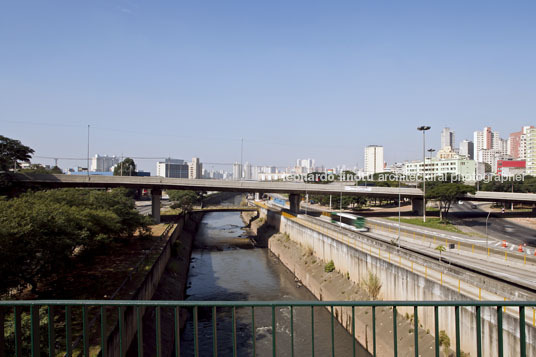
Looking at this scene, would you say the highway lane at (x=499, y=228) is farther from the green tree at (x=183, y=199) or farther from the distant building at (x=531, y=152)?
the distant building at (x=531, y=152)

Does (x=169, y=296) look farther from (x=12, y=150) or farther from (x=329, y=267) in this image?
(x=12, y=150)

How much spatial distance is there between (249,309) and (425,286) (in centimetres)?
1668

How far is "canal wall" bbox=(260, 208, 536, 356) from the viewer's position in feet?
46.6

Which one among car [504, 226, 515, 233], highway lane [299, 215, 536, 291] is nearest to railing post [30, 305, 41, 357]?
highway lane [299, 215, 536, 291]

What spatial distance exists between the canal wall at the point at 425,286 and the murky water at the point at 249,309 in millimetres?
2451

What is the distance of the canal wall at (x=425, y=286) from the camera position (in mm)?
14195

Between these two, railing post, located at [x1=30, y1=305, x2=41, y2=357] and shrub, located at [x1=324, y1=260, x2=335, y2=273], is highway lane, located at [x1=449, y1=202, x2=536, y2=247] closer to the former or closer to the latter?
shrub, located at [x1=324, y1=260, x2=335, y2=273]

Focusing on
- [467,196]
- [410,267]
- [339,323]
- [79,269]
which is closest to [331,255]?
[339,323]

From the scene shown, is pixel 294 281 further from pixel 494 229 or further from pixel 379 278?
pixel 494 229

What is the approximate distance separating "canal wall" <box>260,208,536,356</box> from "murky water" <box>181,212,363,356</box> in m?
2.45

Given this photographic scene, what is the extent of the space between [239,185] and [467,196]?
123ft

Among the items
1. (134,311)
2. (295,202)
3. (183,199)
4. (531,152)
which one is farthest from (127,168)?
(531,152)

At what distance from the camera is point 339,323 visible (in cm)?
2534

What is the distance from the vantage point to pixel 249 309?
30.8 m
